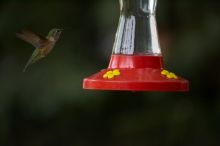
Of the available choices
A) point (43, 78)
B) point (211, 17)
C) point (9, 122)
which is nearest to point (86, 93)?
point (43, 78)

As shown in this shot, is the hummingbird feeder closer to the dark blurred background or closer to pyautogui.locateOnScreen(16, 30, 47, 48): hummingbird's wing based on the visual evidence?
pyautogui.locateOnScreen(16, 30, 47, 48): hummingbird's wing

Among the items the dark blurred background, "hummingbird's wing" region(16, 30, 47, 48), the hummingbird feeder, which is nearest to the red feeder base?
the hummingbird feeder

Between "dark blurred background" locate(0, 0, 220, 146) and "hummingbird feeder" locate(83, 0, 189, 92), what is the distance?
3.31 metres

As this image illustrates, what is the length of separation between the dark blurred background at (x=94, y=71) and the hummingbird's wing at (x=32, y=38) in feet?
9.93

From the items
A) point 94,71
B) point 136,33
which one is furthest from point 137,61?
point 94,71

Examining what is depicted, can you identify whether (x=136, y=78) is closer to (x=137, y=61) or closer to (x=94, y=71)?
(x=137, y=61)

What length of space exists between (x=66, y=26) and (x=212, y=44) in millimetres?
1523

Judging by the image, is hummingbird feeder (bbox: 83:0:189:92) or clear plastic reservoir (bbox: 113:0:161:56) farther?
clear plastic reservoir (bbox: 113:0:161:56)

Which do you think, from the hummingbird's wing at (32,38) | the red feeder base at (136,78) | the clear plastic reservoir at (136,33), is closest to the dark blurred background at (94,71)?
the hummingbird's wing at (32,38)

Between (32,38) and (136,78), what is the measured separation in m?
0.89

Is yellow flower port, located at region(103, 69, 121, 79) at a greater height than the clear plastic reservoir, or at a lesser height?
lesser

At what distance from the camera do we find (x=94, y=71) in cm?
704

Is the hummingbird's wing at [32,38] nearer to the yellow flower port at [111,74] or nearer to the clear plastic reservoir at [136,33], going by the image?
the clear plastic reservoir at [136,33]

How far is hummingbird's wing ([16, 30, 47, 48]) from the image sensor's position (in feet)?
11.8
